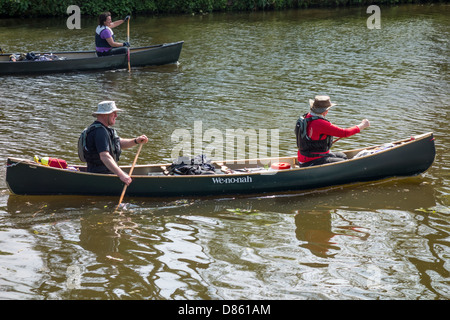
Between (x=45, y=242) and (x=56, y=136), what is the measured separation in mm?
4606

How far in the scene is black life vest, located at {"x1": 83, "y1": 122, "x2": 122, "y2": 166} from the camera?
845 centimetres

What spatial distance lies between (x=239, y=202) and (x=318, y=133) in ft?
5.06

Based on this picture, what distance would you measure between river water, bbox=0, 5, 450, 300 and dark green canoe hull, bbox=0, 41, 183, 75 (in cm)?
25

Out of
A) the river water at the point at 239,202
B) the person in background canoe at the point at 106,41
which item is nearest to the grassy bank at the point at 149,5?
the river water at the point at 239,202

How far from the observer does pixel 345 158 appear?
9750mm

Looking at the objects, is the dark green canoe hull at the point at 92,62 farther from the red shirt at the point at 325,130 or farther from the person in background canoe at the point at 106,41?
the red shirt at the point at 325,130

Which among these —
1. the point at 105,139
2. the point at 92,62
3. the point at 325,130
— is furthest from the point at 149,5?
the point at 105,139

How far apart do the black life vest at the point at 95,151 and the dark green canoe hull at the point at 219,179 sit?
8.5 inches

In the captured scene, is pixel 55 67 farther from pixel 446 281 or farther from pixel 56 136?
pixel 446 281

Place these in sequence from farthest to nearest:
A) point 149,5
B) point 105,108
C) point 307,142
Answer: point 149,5, point 307,142, point 105,108

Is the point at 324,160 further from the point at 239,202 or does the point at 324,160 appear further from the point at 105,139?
the point at 105,139

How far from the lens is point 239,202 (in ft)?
30.1

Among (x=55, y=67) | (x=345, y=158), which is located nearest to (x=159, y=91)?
(x=55, y=67)
